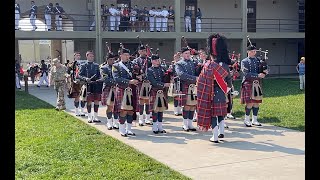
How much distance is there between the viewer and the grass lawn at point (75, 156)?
619 cm

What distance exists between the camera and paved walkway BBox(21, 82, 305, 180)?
6125 mm

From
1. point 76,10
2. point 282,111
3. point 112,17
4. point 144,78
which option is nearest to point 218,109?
point 144,78

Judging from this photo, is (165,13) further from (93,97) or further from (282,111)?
(93,97)

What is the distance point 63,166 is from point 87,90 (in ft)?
16.3

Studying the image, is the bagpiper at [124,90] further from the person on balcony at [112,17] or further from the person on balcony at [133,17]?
the person on balcony at [133,17]

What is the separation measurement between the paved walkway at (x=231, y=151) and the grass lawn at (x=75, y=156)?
0.34 m

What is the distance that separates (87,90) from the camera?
1149 centimetres

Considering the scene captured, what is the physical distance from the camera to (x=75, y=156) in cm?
739

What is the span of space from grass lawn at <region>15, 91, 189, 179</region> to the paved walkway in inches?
13.2

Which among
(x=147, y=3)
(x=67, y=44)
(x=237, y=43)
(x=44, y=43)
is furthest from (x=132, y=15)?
(x=44, y=43)

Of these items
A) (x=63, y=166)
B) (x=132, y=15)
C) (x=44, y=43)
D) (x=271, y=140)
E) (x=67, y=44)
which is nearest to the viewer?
(x=63, y=166)

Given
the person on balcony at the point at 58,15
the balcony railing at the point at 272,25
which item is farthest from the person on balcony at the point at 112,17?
the balcony railing at the point at 272,25

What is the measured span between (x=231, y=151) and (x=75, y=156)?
9.18ft
